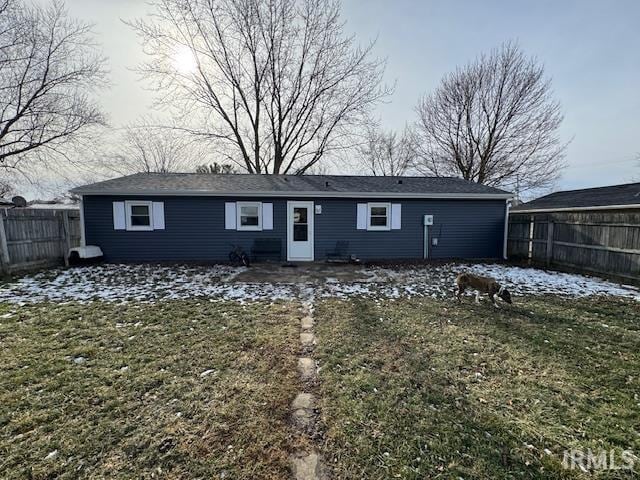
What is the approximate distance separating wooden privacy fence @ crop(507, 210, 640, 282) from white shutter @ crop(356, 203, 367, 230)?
5461 millimetres

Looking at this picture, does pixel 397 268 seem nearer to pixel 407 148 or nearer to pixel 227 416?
pixel 227 416

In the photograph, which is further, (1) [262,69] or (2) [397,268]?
(1) [262,69]

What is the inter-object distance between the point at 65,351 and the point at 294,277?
16.7ft

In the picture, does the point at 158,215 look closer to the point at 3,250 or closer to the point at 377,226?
the point at 3,250

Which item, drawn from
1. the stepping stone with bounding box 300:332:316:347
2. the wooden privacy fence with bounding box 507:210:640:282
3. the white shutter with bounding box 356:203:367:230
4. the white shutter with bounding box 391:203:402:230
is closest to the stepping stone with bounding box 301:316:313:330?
the stepping stone with bounding box 300:332:316:347

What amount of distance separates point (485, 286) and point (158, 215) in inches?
381

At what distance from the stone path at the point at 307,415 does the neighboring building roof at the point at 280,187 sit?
→ 6825 mm

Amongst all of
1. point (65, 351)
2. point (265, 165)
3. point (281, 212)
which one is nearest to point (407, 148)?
point (265, 165)

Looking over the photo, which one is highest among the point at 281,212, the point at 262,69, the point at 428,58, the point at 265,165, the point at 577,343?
the point at 262,69

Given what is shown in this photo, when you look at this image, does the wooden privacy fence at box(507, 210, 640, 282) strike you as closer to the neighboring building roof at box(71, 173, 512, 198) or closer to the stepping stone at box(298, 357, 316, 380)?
the neighboring building roof at box(71, 173, 512, 198)

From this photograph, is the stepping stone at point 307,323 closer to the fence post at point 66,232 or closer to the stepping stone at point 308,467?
the stepping stone at point 308,467

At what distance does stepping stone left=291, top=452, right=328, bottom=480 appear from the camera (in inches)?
72.3

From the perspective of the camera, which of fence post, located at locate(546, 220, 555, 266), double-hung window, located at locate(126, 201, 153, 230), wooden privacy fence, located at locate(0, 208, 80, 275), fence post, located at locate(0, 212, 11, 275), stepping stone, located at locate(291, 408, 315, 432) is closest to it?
stepping stone, located at locate(291, 408, 315, 432)

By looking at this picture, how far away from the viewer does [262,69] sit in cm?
1750
